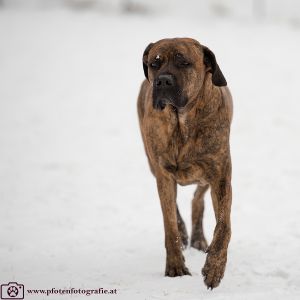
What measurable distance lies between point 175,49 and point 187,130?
29.7 inches

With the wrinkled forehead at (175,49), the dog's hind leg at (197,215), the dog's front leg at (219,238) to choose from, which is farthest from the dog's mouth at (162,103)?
the dog's hind leg at (197,215)

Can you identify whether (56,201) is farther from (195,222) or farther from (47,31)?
(47,31)

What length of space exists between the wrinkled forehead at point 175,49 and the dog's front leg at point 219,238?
1.20 meters

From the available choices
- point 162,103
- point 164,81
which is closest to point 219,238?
point 162,103

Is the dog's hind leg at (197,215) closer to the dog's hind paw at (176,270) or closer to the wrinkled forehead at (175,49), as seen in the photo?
the dog's hind paw at (176,270)

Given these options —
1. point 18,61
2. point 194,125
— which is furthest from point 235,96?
point 194,125

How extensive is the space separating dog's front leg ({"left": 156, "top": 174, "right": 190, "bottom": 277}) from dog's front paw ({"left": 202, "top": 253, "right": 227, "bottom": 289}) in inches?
23.2

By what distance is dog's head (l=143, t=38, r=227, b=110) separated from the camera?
4.65 m

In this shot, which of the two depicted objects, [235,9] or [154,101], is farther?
[235,9]

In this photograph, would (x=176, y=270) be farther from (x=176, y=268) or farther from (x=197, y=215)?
(x=197, y=215)

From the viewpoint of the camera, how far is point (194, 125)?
5.00 meters

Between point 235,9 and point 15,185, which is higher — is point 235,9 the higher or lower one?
the higher one

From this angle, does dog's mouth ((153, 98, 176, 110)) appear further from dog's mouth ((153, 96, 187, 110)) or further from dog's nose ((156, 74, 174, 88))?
dog's nose ((156, 74, 174, 88))

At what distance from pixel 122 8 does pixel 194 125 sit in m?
31.1
